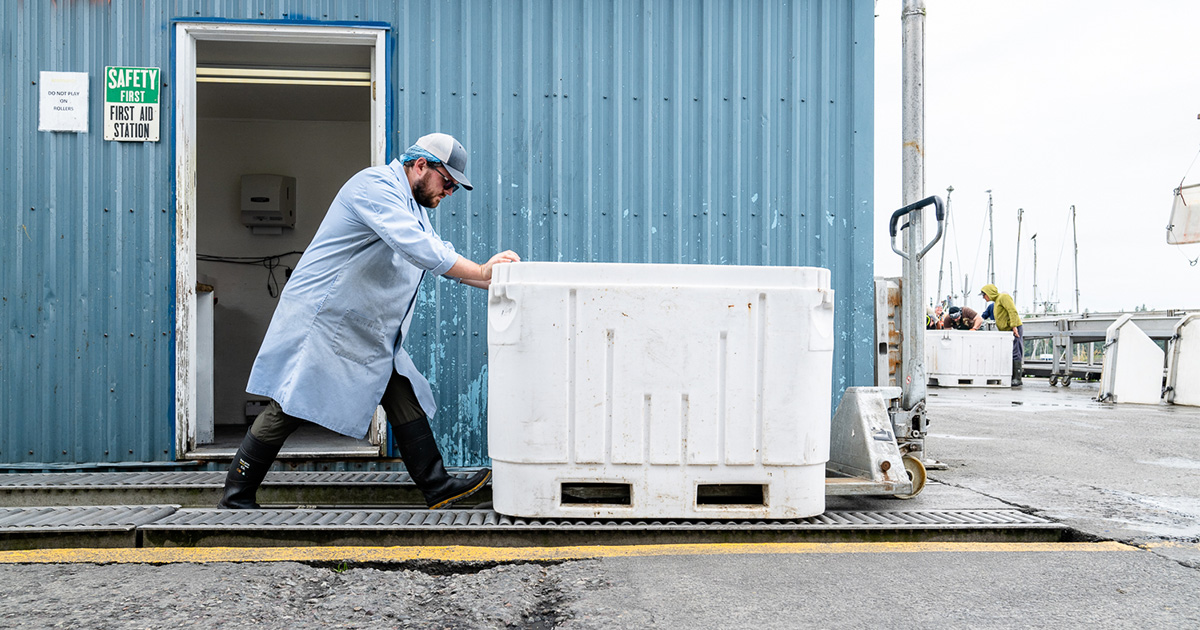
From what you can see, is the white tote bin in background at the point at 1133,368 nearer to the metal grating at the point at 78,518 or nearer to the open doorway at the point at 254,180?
the open doorway at the point at 254,180

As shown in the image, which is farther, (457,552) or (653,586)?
(457,552)

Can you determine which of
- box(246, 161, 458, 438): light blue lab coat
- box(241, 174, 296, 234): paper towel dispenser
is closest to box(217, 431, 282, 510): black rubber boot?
box(246, 161, 458, 438): light blue lab coat

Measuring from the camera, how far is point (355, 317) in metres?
3.89

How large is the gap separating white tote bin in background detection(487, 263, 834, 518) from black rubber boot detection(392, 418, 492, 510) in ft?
1.50

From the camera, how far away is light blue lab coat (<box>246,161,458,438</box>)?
3.77 metres

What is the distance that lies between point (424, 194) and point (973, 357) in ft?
54.0

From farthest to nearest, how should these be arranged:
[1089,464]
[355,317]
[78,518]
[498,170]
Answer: [1089,464]
[498,170]
[355,317]
[78,518]

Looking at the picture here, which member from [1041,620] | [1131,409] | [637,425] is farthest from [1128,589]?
[1131,409]

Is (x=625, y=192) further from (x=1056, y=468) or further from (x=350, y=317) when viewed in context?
(x=1056, y=468)

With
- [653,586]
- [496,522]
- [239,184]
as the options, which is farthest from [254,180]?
[653,586]

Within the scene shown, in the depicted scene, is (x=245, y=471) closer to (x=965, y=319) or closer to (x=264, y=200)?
(x=264, y=200)

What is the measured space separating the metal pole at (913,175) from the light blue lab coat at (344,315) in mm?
2942

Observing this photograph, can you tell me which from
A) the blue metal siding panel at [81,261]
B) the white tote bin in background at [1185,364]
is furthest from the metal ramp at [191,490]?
the white tote bin in background at [1185,364]

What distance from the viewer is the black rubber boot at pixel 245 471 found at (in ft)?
12.5
